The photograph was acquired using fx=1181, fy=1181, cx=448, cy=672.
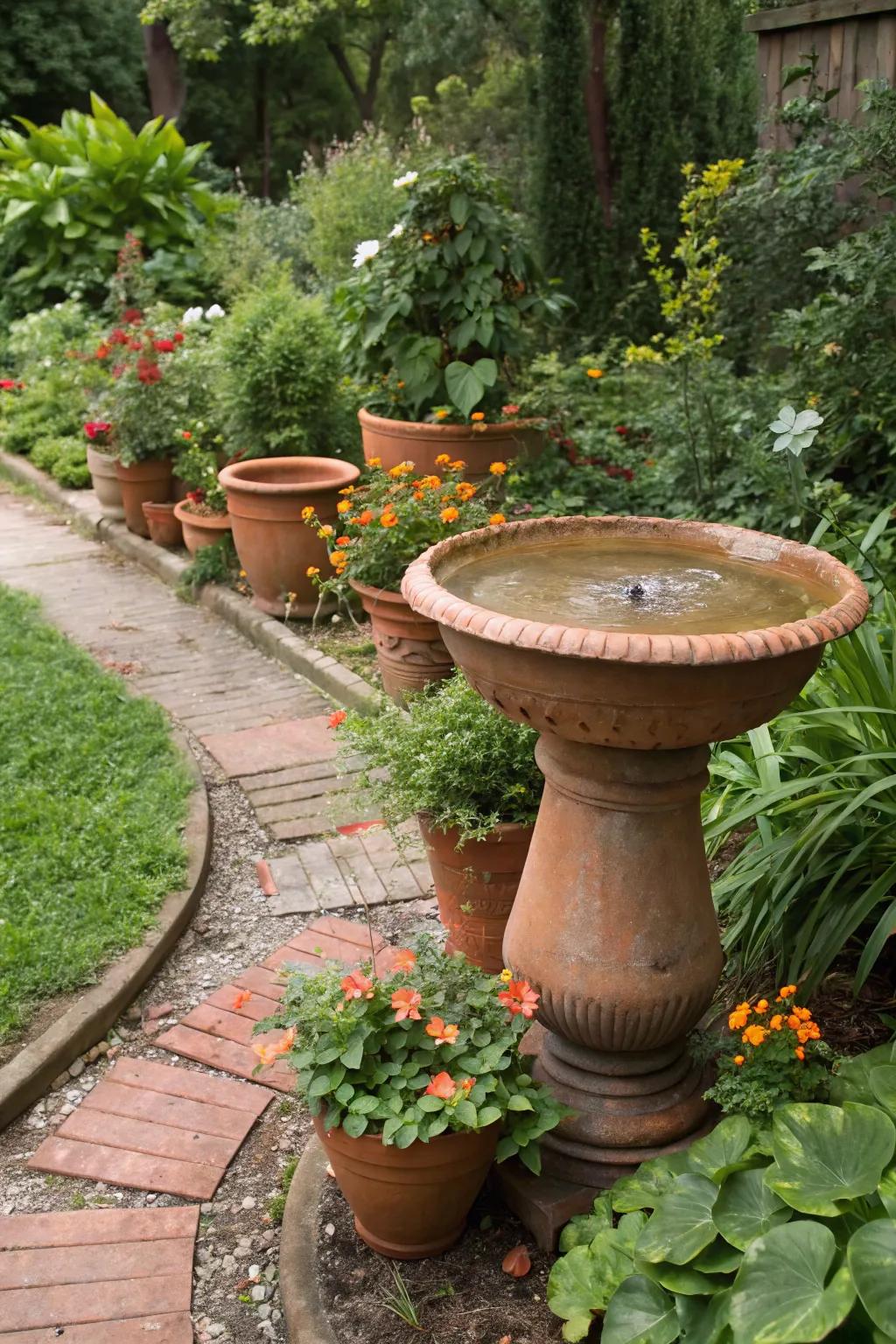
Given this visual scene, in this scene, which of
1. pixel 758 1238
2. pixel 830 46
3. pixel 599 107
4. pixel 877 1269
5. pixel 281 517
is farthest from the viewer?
pixel 599 107

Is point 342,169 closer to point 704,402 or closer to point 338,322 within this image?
point 338,322

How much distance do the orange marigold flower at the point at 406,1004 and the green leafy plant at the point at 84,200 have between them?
10.7 metres

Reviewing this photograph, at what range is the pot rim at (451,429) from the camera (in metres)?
5.22

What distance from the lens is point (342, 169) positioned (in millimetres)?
11609

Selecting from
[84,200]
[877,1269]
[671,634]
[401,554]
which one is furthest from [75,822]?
[84,200]

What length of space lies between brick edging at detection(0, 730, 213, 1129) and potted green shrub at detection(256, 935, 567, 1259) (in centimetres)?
94

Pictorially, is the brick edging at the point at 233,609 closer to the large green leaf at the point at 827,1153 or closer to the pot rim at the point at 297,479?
the pot rim at the point at 297,479

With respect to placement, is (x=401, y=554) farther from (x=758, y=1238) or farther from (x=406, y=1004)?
(x=758, y=1238)

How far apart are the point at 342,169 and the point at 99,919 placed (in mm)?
9901

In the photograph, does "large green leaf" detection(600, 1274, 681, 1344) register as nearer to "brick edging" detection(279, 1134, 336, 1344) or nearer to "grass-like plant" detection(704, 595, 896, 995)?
"brick edging" detection(279, 1134, 336, 1344)

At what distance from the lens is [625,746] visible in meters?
2.16

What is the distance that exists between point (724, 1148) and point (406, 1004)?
0.63m

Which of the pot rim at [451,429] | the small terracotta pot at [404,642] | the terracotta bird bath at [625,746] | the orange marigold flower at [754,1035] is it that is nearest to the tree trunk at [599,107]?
the pot rim at [451,429]

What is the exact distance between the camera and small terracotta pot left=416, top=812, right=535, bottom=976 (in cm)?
307
